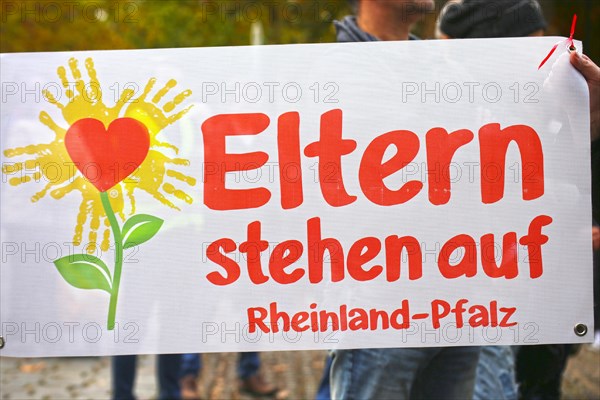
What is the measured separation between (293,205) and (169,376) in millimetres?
2773

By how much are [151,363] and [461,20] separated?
14.0 feet

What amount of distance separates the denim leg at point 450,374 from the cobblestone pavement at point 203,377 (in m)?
3.11

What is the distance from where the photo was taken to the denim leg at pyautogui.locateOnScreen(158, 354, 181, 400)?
16.4 feet

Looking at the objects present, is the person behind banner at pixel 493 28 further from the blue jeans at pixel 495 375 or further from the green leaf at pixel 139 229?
the green leaf at pixel 139 229

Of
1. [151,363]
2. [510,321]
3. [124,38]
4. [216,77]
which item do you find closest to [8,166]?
[216,77]

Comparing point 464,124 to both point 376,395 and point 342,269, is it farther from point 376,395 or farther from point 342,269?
point 376,395

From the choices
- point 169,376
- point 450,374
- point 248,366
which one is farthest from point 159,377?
point 450,374

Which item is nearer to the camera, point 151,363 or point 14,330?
point 14,330

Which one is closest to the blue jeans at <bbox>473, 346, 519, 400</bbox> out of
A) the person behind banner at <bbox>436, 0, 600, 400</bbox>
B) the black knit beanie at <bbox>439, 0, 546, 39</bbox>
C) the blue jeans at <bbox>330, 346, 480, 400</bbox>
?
the person behind banner at <bbox>436, 0, 600, 400</bbox>

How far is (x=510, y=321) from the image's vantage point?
254 centimetres

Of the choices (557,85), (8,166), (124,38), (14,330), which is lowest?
(14,330)

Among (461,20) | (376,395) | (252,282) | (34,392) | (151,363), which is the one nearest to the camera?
(252,282)

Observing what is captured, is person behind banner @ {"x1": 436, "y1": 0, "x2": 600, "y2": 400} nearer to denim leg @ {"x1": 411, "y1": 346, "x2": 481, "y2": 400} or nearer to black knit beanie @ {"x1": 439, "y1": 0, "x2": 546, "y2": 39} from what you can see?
black knit beanie @ {"x1": 439, "y1": 0, "x2": 546, "y2": 39}

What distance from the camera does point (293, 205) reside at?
8.32 feet
